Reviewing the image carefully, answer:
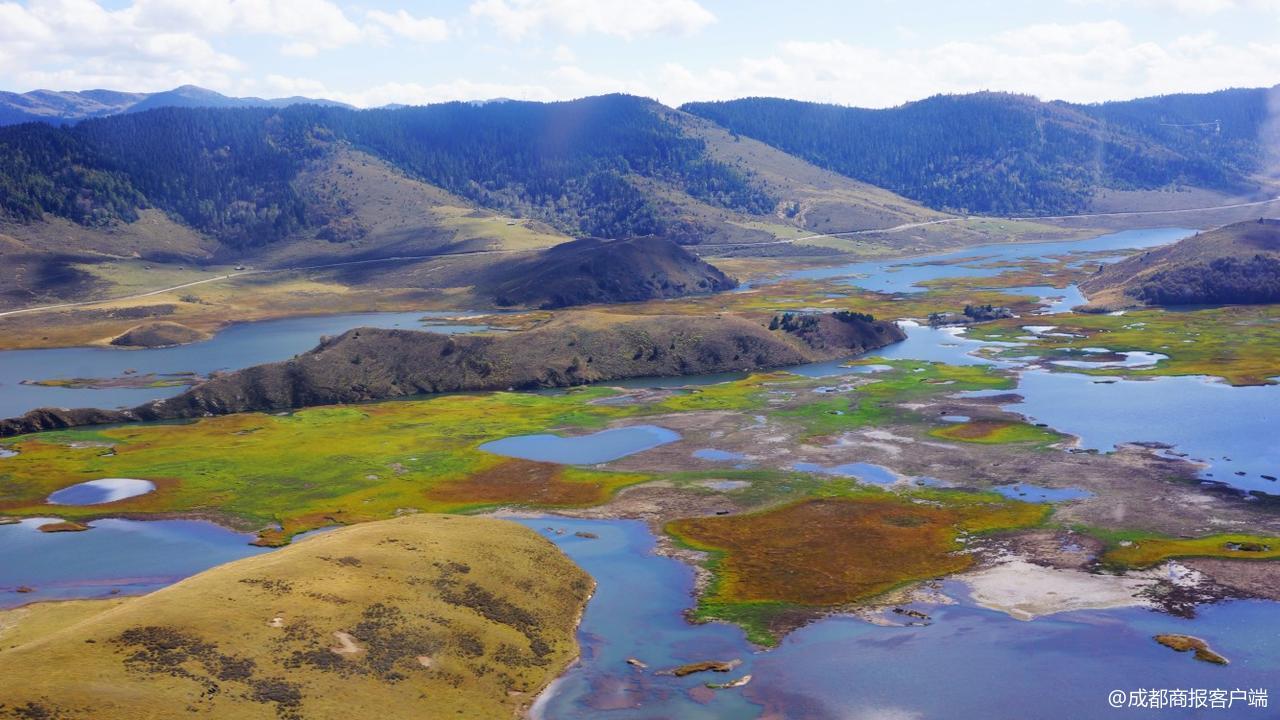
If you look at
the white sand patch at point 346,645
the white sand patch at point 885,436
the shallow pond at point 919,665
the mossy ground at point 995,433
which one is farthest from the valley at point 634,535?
the white sand patch at point 885,436

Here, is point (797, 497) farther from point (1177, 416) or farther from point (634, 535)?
point (1177, 416)

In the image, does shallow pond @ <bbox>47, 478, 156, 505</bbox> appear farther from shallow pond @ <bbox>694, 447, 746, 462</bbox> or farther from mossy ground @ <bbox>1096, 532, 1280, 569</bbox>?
mossy ground @ <bbox>1096, 532, 1280, 569</bbox>

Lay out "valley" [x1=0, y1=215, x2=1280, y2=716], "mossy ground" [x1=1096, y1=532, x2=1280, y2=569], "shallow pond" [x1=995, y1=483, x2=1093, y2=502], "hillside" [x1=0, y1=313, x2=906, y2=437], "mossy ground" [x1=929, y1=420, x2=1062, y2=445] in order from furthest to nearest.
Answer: "hillside" [x1=0, y1=313, x2=906, y2=437]
"mossy ground" [x1=929, y1=420, x2=1062, y2=445]
"shallow pond" [x1=995, y1=483, x2=1093, y2=502]
"mossy ground" [x1=1096, y1=532, x2=1280, y2=569]
"valley" [x1=0, y1=215, x2=1280, y2=716]

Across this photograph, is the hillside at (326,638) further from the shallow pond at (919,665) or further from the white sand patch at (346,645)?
the shallow pond at (919,665)

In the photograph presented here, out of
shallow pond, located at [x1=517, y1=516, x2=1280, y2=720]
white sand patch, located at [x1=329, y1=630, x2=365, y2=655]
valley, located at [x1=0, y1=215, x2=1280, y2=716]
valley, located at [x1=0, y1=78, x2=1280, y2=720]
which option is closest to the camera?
shallow pond, located at [x1=517, y1=516, x2=1280, y2=720]

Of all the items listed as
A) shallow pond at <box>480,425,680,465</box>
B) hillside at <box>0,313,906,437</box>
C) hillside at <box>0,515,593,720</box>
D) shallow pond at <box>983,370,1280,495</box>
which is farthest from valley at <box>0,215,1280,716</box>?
hillside at <box>0,313,906,437</box>

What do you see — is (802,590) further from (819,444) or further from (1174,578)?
(819,444)

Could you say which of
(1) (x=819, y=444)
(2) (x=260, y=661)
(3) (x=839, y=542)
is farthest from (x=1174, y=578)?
(2) (x=260, y=661)

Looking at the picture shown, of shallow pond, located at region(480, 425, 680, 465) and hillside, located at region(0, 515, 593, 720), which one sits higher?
hillside, located at region(0, 515, 593, 720)
